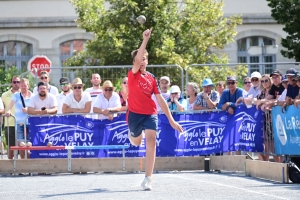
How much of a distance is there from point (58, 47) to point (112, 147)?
24.8 meters

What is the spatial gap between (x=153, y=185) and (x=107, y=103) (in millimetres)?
5284

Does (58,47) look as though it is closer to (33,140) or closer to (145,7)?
(145,7)

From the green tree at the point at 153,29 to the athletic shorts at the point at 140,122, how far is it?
17000 millimetres

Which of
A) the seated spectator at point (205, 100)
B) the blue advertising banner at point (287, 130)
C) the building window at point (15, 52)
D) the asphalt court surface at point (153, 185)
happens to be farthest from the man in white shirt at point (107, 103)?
the building window at point (15, 52)

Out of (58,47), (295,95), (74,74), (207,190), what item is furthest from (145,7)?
(207,190)

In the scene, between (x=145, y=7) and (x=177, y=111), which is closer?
(x=177, y=111)

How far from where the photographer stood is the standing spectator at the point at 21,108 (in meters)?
19.5

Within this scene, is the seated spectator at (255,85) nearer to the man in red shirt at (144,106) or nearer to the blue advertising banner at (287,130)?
the blue advertising banner at (287,130)

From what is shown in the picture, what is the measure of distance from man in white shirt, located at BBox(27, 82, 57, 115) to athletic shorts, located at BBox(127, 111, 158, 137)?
209 inches

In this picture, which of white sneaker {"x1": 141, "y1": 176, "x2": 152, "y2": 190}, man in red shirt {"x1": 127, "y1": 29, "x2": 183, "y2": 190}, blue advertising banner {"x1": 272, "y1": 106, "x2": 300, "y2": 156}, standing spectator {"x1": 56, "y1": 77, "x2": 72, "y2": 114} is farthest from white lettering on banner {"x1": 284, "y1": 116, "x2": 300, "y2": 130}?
standing spectator {"x1": 56, "y1": 77, "x2": 72, "y2": 114}

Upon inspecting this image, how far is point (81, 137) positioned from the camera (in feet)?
63.5

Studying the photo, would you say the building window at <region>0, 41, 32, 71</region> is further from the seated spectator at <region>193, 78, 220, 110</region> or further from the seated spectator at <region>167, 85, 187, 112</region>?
the seated spectator at <region>193, 78, 220, 110</region>

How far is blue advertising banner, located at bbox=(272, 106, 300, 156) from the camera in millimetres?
15703

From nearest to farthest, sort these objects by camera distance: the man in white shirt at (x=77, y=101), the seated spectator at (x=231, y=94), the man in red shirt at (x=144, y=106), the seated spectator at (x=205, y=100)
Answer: the man in red shirt at (x=144, y=106)
the seated spectator at (x=231, y=94)
the man in white shirt at (x=77, y=101)
the seated spectator at (x=205, y=100)
